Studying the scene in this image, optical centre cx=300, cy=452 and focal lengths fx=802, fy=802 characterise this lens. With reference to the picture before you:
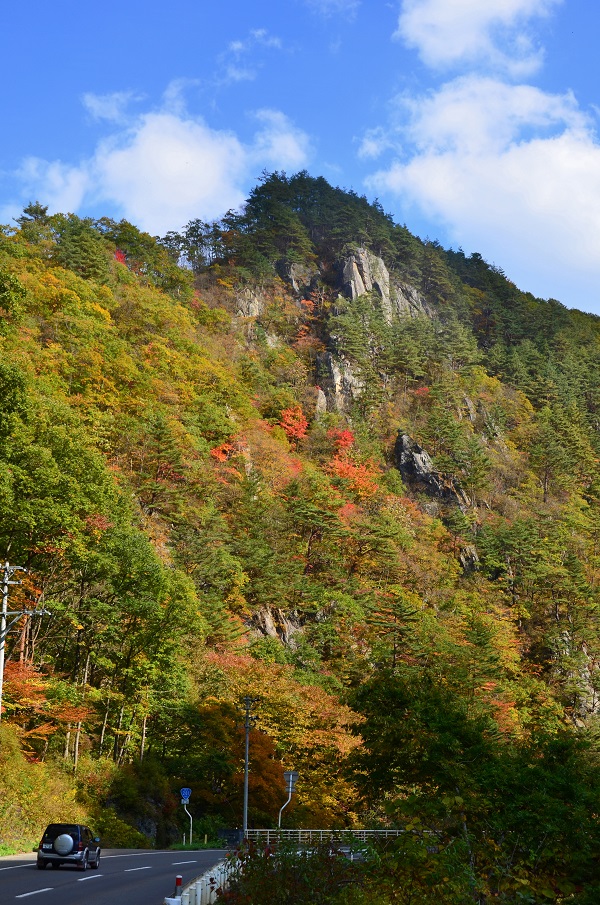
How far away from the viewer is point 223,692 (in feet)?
133

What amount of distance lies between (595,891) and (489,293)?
13676 centimetres

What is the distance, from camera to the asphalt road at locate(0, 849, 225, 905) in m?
14.4

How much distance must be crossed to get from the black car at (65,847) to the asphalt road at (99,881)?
229 mm

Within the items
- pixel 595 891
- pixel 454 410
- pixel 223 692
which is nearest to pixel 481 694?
pixel 223 692

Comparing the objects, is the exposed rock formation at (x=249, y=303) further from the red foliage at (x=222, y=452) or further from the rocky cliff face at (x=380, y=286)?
the red foliage at (x=222, y=452)

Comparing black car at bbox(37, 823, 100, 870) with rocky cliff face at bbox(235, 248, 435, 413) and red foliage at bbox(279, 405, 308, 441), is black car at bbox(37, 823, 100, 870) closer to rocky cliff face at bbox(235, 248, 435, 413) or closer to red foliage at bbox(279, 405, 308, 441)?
red foliage at bbox(279, 405, 308, 441)

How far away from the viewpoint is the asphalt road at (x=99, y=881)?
47.4 ft

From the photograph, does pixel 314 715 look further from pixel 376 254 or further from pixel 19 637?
pixel 376 254

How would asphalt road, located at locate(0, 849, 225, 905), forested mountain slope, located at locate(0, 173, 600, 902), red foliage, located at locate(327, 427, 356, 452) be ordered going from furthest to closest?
red foliage, located at locate(327, 427, 356, 452) < forested mountain slope, located at locate(0, 173, 600, 902) < asphalt road, located at locate(0, 849, 225, 905)

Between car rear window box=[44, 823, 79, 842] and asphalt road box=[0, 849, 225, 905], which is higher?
car rear window box=[44, 823, 79, 842]

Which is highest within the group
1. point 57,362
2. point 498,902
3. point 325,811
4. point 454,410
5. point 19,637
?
point 454,410

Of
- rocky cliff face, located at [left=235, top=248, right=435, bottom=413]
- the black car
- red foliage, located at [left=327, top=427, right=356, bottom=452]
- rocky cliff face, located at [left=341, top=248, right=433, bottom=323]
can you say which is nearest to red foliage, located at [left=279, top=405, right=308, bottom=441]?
red foliage, located at [left=327, top=427, right=356, bottom=452]

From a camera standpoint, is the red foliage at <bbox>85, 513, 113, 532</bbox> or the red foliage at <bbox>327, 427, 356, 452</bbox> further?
the red foliage at <bbox>327, 427, 356, 452</bbox>

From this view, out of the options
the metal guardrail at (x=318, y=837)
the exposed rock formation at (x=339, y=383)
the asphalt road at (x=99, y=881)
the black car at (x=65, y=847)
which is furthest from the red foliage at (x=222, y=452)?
the black car at (x=65, y=847)
